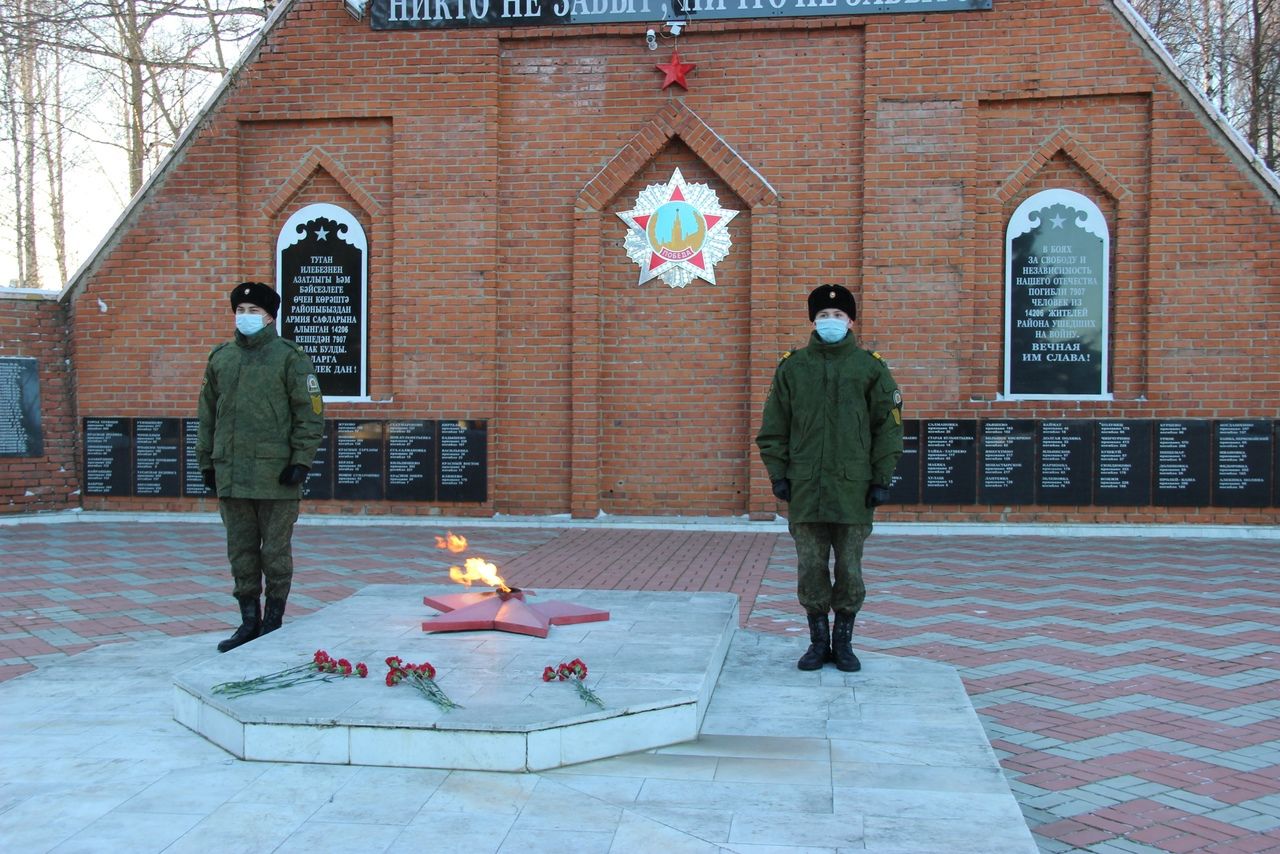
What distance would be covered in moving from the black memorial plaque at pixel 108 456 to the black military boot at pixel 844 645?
32.3 feet

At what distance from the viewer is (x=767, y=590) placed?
8961 mm

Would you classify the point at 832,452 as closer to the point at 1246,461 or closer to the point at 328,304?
the point at 1246,461

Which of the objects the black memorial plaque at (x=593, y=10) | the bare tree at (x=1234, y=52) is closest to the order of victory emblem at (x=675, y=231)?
the black memorial plaque at (x=593, y=10)

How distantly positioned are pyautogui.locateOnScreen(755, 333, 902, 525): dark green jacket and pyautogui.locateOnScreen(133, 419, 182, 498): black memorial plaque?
924cm

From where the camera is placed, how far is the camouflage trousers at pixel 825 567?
5938mm

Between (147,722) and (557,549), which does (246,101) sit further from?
(147,722)

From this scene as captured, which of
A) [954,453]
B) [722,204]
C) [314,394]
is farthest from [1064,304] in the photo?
[314,394]

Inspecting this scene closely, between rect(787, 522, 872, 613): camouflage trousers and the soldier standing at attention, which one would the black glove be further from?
rect(787, 522, 872, 613): camouflage trousers

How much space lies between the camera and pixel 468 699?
4699 millimetres

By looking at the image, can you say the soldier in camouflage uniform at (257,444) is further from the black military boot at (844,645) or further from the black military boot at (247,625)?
the black military boot at (844,645)

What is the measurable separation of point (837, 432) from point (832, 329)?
522mm

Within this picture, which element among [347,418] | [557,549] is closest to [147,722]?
[557,549]

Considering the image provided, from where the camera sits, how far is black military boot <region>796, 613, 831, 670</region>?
5.97 meters

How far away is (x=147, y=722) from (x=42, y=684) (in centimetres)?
110
